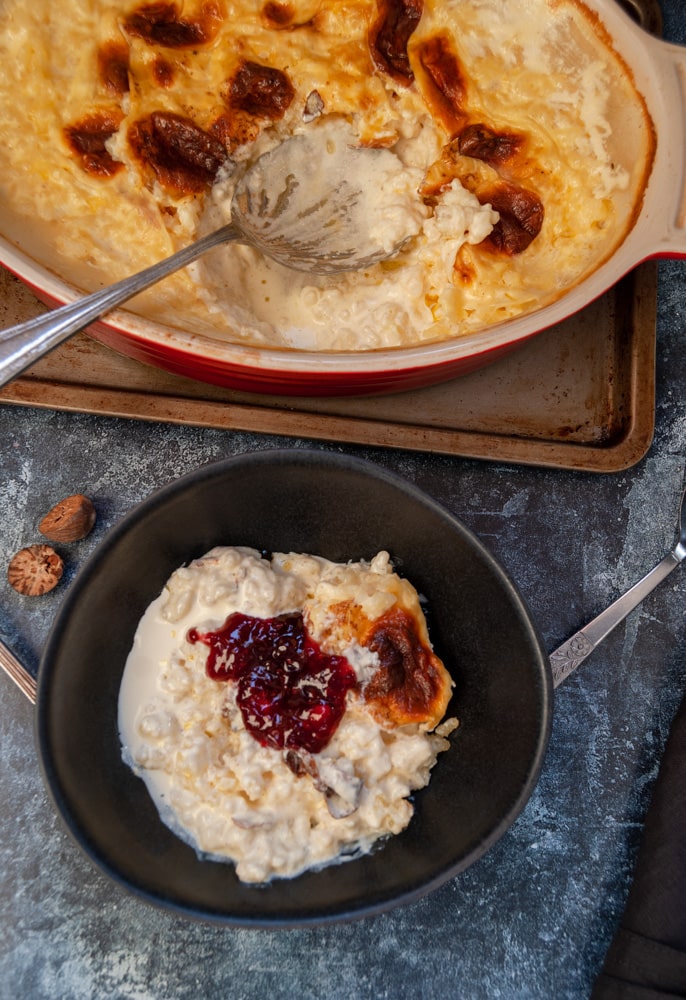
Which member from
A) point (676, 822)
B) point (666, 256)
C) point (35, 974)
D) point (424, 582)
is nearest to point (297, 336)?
point (424, 582)

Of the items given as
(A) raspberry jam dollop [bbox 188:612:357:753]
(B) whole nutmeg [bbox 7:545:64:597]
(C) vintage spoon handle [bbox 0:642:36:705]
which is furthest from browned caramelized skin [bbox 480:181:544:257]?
(C) vintage spoon handle [bbox 0:642:36:705]

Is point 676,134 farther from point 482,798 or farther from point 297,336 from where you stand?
point 482,798

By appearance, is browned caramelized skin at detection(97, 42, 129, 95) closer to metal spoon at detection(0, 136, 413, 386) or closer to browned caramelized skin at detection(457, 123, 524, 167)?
metal spoon at detection(0, 136, 413, 386)

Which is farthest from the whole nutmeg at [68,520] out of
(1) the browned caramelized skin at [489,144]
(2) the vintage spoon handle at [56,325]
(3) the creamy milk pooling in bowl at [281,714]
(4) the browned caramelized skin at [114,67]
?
(1) the browned caramelized skin at [489,144]

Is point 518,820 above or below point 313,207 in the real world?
below

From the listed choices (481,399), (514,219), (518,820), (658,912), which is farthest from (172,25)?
(658,912)

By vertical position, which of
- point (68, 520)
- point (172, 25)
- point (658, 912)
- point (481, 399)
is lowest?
point (658, 912)

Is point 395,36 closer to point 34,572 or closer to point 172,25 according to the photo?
point 172,25
